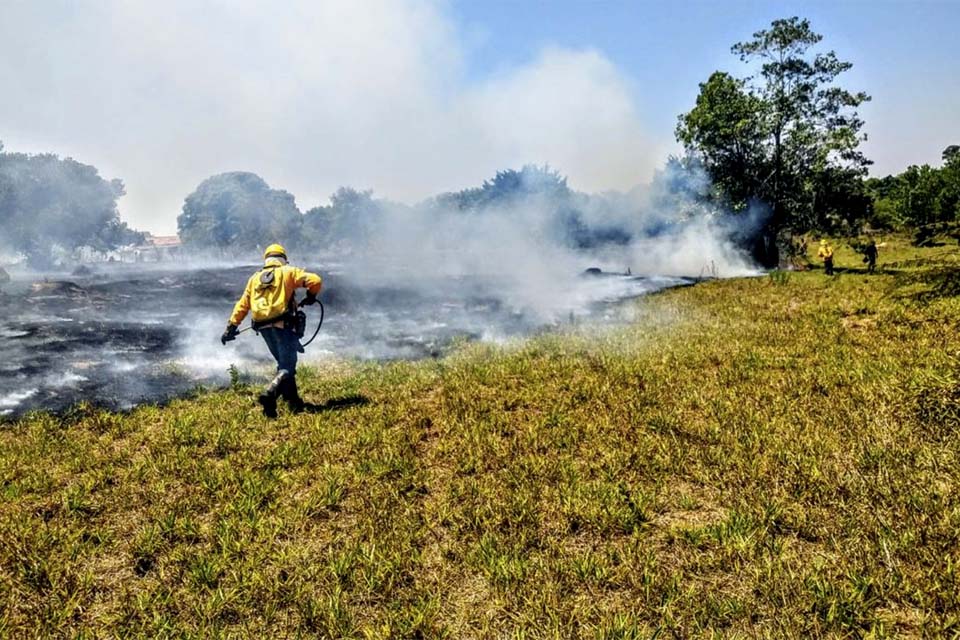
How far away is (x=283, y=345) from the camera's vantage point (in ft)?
22.4

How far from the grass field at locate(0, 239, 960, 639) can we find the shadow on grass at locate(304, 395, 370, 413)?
0.30ft

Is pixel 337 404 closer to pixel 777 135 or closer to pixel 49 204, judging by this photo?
pixel 777 135

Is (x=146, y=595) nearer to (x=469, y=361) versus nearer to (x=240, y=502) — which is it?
(x=240, y=502)

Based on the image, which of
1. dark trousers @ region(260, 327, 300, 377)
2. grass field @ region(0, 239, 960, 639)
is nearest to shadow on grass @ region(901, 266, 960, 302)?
grass field @ region(0, 239, 960, 639)

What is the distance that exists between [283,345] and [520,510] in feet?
14.5

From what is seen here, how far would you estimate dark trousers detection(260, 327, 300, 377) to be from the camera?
268 inches

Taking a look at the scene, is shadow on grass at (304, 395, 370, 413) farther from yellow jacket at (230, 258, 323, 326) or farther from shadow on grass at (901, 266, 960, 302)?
shadow on grass at (901, 266, 960, 302)

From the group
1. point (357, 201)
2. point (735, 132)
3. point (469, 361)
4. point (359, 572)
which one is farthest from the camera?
point (357, 201)

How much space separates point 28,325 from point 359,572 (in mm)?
17949

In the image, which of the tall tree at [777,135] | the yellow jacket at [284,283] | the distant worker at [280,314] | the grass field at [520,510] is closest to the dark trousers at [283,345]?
the distant worker at [280,314]

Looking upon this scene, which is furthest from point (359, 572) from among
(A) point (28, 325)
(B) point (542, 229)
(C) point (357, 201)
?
(C) point (357, 201)

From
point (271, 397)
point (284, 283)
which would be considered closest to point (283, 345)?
point (271, 397)

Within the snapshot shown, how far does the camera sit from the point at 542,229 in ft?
184

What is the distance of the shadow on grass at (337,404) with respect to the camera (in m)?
6.96
